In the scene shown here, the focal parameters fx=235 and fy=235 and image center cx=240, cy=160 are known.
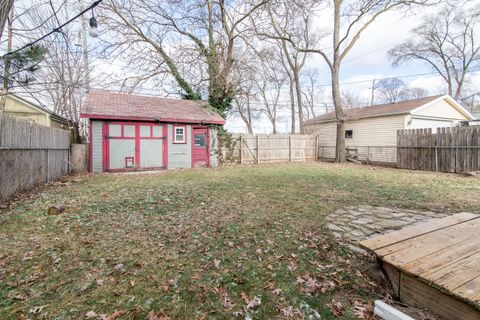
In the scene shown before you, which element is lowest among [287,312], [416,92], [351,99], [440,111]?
[287,312]

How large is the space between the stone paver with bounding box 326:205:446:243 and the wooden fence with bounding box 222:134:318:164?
366 inches

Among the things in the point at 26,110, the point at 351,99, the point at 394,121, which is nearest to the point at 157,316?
the point at 26,110

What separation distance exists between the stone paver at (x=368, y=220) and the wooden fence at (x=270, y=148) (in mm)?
9291

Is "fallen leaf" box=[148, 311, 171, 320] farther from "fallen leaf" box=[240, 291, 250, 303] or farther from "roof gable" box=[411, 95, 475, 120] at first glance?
"roof gable" box=[411, 95, 475, 120]

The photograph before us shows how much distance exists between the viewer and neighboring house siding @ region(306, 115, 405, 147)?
1362 cm

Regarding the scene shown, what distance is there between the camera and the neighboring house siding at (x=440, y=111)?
1365 cm

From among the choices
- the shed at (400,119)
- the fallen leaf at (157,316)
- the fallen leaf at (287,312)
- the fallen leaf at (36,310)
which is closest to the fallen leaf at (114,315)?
the fallen leaf at (157,316)

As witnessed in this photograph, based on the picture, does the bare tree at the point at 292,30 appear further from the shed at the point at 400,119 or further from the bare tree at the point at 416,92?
the bare tree at the point at 416,92

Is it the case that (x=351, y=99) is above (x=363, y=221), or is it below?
above

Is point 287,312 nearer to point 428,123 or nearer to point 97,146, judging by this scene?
point 97,146

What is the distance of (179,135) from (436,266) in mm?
10725

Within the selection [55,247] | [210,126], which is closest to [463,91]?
[210,126]

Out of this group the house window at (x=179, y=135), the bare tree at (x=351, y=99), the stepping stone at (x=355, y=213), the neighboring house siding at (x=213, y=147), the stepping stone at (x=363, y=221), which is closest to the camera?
the stepping stone at (x=363, y=221)

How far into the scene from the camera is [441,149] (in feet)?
34.3
